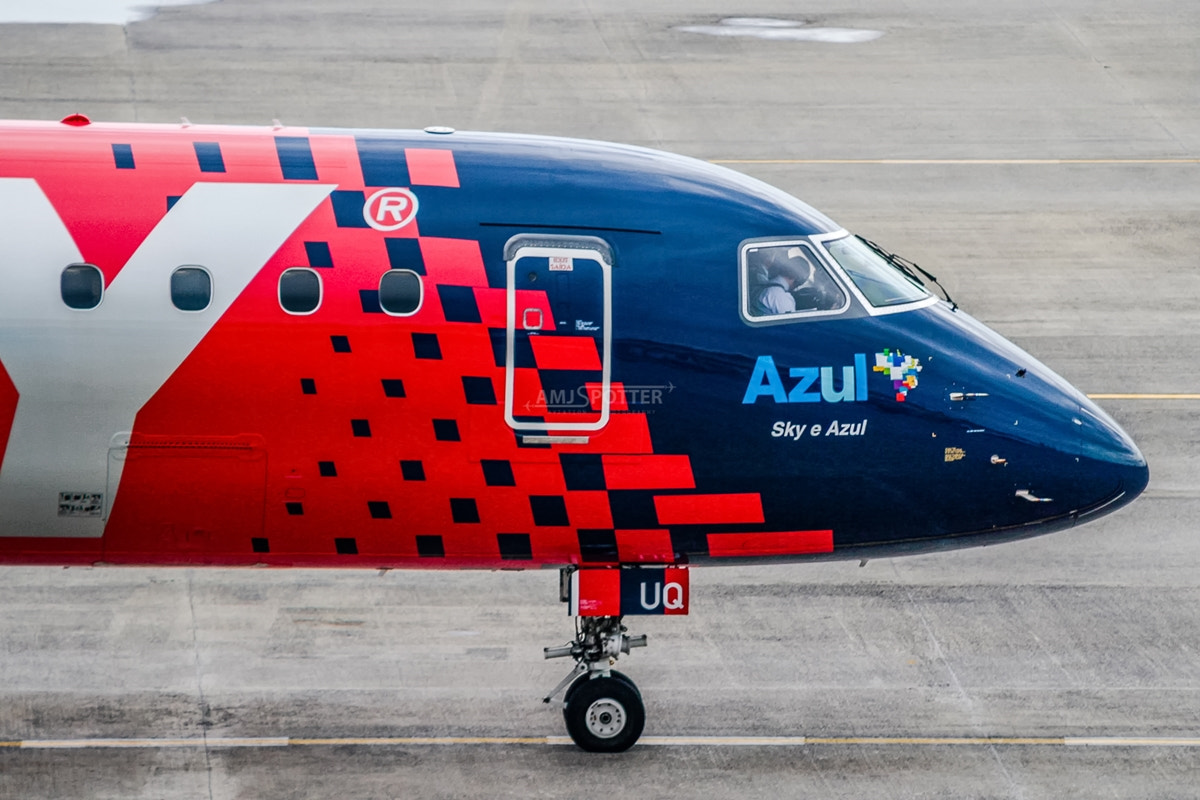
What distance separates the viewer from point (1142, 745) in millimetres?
14414

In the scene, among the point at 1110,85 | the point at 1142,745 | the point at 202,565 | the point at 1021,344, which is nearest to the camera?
the point at 202,565

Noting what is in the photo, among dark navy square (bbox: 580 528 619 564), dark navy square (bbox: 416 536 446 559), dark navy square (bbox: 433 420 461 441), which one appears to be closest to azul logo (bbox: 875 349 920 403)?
dark navy square (bbox: 580 528 619 564)

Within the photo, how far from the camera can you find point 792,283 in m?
13.0

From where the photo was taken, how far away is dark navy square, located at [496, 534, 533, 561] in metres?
13.0

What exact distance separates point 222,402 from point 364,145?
231 cm

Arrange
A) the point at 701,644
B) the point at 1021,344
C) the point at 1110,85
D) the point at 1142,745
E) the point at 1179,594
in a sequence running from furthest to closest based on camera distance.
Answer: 1. the point at 1110,85
2. the point at 1021,344
3. the point at 1179,594
4. the point at 701,644
5. the point at 1142,745

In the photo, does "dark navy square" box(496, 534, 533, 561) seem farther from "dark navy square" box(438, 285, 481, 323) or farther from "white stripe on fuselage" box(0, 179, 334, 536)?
"white stripe on fuselage" box(0, 179, 334, 536)

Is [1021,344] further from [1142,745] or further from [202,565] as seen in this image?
[202,565]

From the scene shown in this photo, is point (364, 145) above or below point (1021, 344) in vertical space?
above

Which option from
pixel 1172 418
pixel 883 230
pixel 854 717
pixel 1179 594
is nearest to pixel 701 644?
pixel 854 717

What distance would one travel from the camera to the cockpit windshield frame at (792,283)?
12.8m

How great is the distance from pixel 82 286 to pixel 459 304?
2789mm

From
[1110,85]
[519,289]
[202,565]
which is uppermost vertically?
[519,289]

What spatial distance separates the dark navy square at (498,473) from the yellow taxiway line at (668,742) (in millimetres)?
2676
